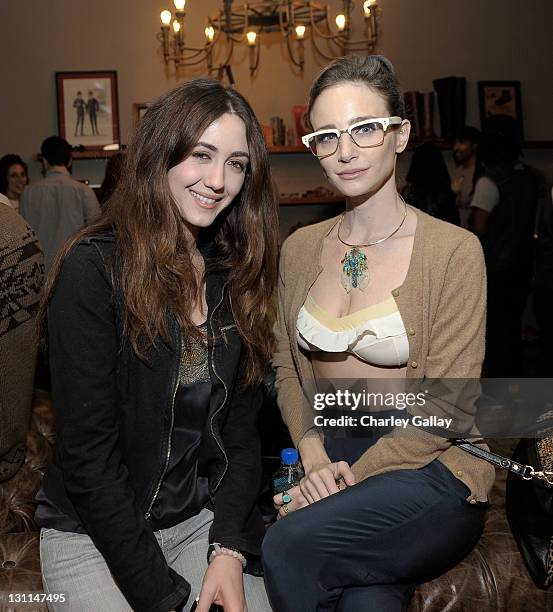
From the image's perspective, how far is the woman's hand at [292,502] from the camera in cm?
188

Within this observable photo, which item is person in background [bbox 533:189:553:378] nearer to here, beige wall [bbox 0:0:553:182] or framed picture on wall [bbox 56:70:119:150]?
beige wall [bbox 0:0:553:182]

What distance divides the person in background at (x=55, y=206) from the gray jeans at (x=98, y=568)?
3308 millimetres

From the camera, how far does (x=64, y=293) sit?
158 centimetres

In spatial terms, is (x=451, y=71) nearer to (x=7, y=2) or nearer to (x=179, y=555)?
(x=7, y=2)

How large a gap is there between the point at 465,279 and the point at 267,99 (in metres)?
5.11

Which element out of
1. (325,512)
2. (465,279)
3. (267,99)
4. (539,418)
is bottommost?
(325,512)

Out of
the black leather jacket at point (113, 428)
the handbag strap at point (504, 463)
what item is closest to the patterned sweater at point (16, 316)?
the black leather jacket at point (113, 428)

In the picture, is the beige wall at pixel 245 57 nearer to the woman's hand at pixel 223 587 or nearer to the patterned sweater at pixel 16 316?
the patterned sweater at pixel 16 316

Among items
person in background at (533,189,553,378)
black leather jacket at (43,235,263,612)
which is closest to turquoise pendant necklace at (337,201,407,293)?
black leather jacket at (43,235,263,612)

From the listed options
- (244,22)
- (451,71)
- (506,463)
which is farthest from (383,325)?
(451,71)

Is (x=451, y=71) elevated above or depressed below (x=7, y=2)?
below

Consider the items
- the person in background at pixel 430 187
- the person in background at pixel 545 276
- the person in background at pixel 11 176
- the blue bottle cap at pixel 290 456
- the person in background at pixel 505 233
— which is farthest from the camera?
the person in background at pixel 11 176

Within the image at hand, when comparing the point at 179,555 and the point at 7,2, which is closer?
the point at 179,555

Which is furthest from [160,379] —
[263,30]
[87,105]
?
[87,105]
